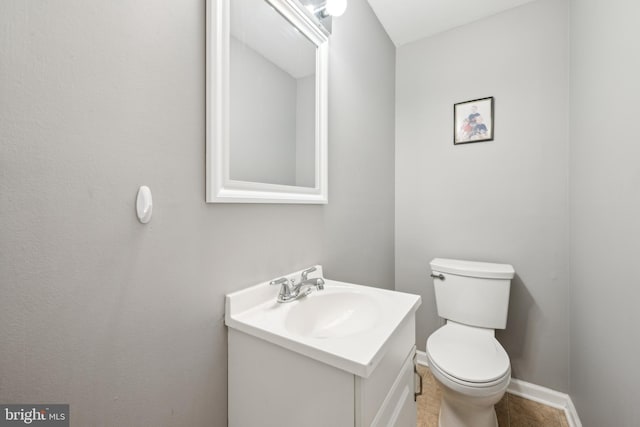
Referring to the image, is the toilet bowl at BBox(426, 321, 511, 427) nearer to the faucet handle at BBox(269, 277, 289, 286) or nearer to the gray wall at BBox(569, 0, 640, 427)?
the gray wall at BBox(569, 0, 640, 427)

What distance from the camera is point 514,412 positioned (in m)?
1.48

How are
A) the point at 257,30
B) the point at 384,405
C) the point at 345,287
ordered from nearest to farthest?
the point at 384,405, the point at 257,30, the point at 345,287

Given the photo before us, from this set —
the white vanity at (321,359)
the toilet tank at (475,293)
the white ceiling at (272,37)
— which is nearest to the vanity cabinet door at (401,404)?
the white vanity at (321,359)

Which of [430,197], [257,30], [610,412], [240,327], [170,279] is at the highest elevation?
[257,30]

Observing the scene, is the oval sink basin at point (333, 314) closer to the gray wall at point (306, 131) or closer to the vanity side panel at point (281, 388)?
the vanity side panel at point (281, 388)

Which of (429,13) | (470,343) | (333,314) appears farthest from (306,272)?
(429,13)

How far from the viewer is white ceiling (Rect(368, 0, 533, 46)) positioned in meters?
1.62

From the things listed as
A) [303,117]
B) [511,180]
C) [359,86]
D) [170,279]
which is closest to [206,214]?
[170,279]

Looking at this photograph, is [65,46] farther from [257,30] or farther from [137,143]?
[257,30]

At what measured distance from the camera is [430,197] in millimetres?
1918

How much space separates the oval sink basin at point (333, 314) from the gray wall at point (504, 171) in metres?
1.12

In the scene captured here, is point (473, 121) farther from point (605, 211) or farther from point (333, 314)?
point (333, 314)

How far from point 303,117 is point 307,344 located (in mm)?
877

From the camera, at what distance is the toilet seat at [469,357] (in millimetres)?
1083
